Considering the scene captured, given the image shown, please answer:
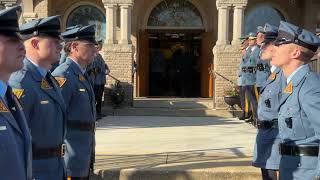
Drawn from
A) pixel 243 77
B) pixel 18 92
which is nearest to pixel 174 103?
pixel 243 77

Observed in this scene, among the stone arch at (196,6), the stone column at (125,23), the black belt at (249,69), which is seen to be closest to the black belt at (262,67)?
the black belt at (249,69)

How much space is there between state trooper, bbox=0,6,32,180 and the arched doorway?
1724 centimetres

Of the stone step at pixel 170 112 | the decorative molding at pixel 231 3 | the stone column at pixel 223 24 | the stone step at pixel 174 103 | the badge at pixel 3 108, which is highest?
the decorative molding at pixel 231 3

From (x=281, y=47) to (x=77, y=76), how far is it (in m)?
1.93

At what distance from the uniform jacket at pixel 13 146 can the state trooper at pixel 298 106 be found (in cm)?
197

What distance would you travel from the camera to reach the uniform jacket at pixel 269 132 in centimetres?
560

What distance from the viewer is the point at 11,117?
276 cm

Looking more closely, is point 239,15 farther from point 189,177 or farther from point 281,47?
point 281,47

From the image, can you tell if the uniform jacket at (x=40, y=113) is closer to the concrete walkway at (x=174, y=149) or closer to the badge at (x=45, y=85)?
the badge at (x=45, y=85)

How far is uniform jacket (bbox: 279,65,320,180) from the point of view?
3906mm

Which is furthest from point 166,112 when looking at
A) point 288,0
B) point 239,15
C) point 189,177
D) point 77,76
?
point 77,76

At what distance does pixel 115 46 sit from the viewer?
17438 mm

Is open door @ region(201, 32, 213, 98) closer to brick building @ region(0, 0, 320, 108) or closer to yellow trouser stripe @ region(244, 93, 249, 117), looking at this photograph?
brick building @ region(0, 0, 320, 108)

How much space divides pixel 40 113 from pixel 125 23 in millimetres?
13664
